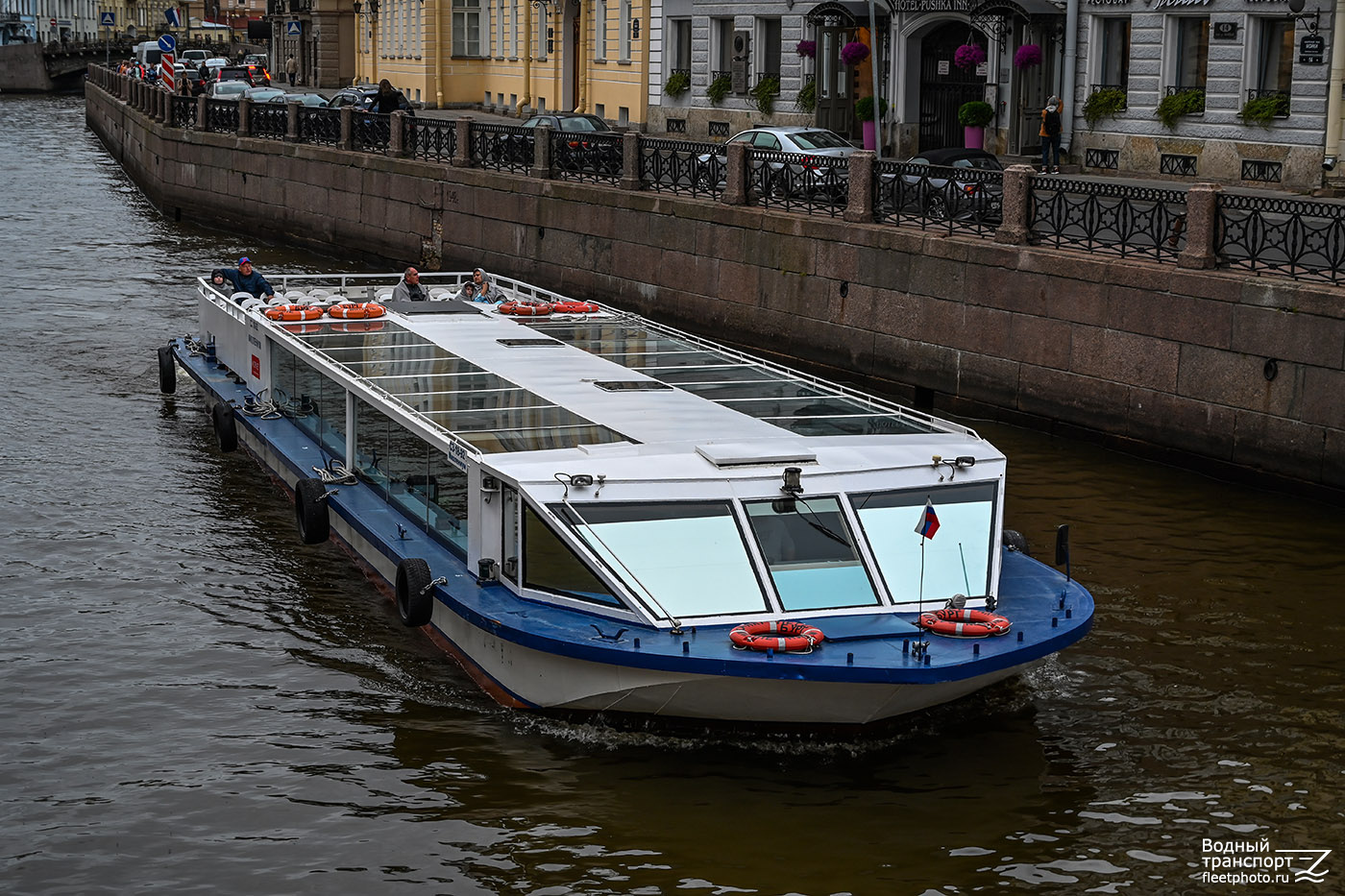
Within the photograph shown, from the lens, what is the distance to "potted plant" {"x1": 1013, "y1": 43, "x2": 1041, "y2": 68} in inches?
1255

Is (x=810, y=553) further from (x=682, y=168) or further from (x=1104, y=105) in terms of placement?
(x=1104, y=105)

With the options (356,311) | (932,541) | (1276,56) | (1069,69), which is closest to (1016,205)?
(356,311)

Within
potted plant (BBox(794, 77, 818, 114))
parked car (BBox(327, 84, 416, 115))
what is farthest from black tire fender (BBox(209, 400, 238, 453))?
potted plant (BBox(794, 77, 818, 114))

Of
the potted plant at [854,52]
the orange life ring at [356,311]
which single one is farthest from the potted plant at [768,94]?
the orange life ring at [356,311]

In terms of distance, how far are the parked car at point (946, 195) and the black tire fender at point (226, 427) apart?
8.12 metres

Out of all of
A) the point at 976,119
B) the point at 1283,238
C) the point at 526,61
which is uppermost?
the point at 526,61

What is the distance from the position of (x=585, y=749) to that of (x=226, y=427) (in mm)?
7856

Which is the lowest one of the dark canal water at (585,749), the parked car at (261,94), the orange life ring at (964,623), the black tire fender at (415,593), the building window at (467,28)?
the dark canal water at (585,749)

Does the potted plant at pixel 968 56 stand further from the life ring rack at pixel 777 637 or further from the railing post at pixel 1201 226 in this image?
the life ring rack at pixel 777 637

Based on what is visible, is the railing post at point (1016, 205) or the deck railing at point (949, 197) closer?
the deck railing at point (949, 197)

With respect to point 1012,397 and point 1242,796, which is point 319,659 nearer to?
point 1242,796

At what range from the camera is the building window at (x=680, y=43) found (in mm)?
43094

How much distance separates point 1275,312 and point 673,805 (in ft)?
28.9

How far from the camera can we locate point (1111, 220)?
19.1 meters
